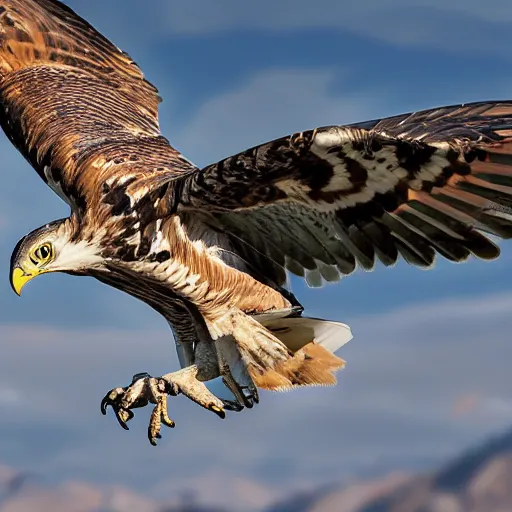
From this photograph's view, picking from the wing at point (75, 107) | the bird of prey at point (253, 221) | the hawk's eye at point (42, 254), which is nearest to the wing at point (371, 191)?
the bird of prey at point (253, 221)

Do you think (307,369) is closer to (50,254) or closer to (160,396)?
(160,396)

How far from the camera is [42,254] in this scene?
28.4ft

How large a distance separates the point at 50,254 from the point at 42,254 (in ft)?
0.16

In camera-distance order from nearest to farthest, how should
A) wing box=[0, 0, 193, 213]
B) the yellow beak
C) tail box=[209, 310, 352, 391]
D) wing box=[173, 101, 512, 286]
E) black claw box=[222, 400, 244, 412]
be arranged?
wing box=[173, 101, 512, 286] < the yellow beak < wing box=[0, 0, 193, 213] < tail box=[209, 310, 352, 391] < black claw box=[222, 400, 244, 412]

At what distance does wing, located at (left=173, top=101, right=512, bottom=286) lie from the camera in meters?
7.88

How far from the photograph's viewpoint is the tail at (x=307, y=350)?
9.30 meters

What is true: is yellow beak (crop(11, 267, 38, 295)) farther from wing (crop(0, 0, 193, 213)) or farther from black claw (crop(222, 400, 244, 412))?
black claw (crop(222, 400, 244, 412))

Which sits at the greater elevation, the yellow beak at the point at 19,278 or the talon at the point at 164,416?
the yellow beak at the point at 19,278

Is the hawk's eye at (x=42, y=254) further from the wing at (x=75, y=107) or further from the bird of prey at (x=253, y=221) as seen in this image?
the wing at (x=75, y=107)

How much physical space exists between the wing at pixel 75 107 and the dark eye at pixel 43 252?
0.37 meters

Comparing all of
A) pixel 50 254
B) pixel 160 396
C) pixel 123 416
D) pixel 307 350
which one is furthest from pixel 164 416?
pixel 50 254

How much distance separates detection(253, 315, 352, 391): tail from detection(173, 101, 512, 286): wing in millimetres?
485

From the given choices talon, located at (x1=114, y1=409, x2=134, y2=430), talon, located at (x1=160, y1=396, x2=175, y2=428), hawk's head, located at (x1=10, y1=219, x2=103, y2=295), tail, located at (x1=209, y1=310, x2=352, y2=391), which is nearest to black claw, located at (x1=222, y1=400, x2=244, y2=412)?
tail, located at (x1=209, y1=310, x2=352, y2=391)

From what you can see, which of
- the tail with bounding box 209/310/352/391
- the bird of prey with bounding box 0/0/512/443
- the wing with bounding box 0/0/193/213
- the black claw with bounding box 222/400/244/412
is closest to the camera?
the bird of prey with bounding box 0/0/512/443
